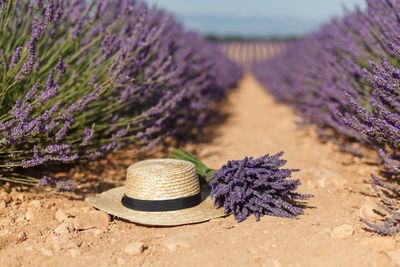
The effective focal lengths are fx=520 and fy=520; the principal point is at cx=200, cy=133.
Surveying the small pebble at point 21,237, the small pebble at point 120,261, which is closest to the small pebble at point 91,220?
the small pebble at point 21,237

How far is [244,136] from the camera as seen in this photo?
241 inches

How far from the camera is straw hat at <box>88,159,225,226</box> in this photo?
2.91 meters

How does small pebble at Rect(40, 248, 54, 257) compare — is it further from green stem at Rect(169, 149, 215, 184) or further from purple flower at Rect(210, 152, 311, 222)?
green stem at Rect(169, 149, 215, 184)

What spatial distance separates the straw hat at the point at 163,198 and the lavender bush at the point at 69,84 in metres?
0.44

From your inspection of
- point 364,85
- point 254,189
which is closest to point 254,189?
point 254,189

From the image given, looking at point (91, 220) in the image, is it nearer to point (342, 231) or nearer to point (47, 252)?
point (47, 252)

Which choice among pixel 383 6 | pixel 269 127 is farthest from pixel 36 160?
pixel 269 127

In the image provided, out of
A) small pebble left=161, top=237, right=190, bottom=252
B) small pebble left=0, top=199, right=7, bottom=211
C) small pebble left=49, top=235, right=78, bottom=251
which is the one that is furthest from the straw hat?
small pebble left=0, top=199, right=7, bottom=211

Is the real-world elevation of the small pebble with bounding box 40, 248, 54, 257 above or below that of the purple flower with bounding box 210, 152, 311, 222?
below

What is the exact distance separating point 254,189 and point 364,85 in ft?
6.46

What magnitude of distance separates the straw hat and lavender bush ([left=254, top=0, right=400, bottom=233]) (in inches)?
37.2

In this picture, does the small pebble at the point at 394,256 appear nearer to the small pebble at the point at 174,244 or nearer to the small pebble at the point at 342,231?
the small pebble at the point at 342,231

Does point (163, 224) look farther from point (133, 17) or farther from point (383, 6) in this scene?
point (383, 6)

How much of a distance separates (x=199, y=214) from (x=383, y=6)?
276 cm
